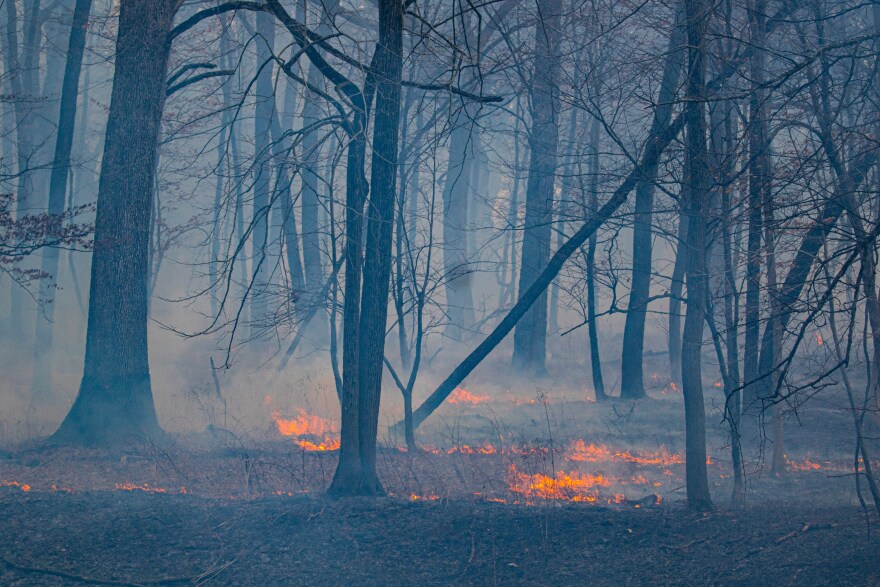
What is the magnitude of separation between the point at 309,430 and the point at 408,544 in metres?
9.22

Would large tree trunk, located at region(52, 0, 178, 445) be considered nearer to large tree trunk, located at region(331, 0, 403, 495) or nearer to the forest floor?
the forest floor

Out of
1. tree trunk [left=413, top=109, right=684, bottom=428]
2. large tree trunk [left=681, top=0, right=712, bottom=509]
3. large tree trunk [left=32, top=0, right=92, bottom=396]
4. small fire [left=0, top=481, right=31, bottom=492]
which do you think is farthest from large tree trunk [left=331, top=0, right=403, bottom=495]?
large tree trunk [left=32, top=0, right=92, bottom=396]

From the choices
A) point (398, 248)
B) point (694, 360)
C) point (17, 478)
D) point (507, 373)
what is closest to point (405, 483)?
point (398, 248)

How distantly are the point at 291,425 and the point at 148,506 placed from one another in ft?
27.3

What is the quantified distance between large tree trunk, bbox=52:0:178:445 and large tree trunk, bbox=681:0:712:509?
7627mm

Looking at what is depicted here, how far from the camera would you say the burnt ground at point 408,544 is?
593 centimetres

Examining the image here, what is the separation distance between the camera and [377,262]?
7.95 m

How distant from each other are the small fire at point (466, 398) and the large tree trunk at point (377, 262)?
10617 millimetres

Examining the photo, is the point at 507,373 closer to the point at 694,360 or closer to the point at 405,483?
the point at 405,483

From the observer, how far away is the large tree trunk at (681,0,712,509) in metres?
7.76

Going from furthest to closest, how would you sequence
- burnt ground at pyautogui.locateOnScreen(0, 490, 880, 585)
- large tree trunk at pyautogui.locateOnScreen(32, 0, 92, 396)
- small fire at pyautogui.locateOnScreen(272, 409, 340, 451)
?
large tree trunk at pyautogui.locateOnScreen(32, 0, 92, 396) < small fire at pyautogui.locateOnScreen(272, 409, 340, 451) < burnt ground at pyautogui.locateOnScreen(0, 490, 880, 585)

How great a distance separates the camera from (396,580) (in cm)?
600

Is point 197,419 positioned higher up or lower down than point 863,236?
lower down

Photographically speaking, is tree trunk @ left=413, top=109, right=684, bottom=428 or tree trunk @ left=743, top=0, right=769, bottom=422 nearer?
tree trunk @ left=743, top=0, right=769, bottom=422
